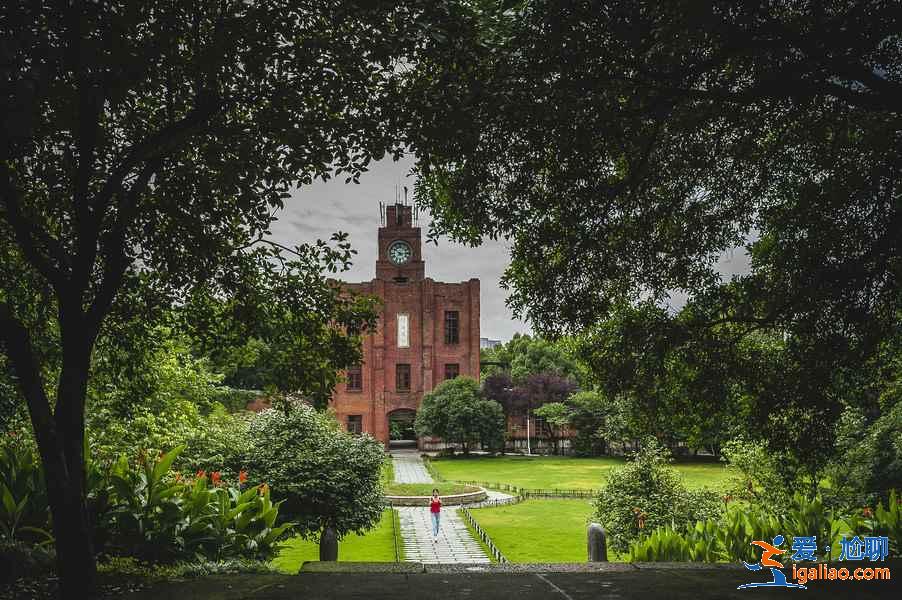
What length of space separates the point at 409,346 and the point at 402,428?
1539cm

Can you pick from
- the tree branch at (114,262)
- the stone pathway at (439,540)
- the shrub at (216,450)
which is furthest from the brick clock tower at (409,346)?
the tree branch at (114,262)

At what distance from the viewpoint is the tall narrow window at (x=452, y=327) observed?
52125 millimetres

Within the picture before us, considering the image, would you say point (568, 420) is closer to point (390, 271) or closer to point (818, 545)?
point (390, 271)

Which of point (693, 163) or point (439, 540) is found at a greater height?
point (693, 163)

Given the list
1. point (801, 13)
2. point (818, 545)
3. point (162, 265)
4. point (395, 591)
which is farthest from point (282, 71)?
point (818, 545)

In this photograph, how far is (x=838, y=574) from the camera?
5820 mm

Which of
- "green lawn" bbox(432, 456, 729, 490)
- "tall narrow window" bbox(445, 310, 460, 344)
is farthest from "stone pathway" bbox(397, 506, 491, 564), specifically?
"tall narrow window" bbox(445, 310, 460, 344)

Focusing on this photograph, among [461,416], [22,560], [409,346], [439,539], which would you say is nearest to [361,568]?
[22,560]

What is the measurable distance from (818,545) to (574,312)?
5.37m

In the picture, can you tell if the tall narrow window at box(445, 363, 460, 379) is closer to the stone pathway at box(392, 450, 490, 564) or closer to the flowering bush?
the stone pathway at box(392, 450, 490, 564)

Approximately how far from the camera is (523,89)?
5711 mm

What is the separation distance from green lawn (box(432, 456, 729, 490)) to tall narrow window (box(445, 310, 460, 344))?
30.8 ft

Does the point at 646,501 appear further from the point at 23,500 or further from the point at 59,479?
the point at 59,479

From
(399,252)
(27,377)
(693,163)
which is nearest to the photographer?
(27,377)
